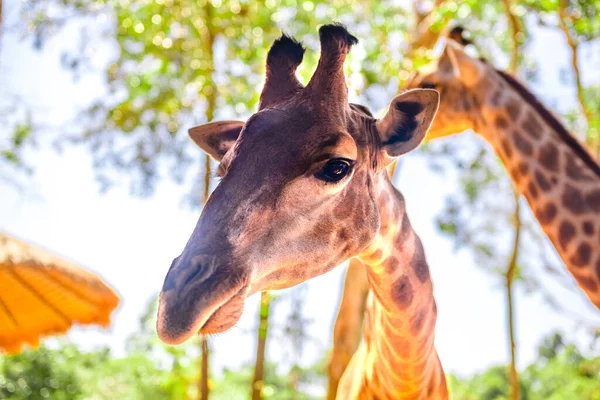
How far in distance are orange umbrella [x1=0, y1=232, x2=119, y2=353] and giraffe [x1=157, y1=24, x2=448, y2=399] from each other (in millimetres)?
2628

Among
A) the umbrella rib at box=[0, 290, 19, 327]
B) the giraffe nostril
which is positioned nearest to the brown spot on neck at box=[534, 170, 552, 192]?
the giraffe nostril

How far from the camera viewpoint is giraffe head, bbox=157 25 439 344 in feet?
5.69

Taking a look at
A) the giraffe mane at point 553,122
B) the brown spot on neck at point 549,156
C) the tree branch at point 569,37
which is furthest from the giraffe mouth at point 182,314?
the tree branch at point 569,37

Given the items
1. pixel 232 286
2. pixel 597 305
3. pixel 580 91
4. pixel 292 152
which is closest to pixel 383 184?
pixel 292 152

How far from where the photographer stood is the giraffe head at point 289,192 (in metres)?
1.73

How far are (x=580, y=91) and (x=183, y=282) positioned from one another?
7.35m

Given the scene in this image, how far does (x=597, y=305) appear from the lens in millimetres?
3561

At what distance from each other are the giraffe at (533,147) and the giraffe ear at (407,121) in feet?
5.94

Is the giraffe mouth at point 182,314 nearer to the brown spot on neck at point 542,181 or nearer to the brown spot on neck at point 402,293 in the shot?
the brown spot on neck at point 402,293

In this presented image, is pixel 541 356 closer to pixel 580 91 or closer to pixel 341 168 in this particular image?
pixel 580 91

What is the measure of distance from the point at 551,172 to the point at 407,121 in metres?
1.93

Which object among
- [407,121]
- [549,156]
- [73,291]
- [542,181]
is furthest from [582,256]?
[73,291]

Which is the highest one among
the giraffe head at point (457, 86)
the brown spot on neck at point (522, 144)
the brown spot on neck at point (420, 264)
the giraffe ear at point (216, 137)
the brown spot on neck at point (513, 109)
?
the giraffe head at point (457, 86)

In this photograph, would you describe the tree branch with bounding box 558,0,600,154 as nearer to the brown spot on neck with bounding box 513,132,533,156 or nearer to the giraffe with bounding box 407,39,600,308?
the giraffe with bounding box 407,39,600,308
